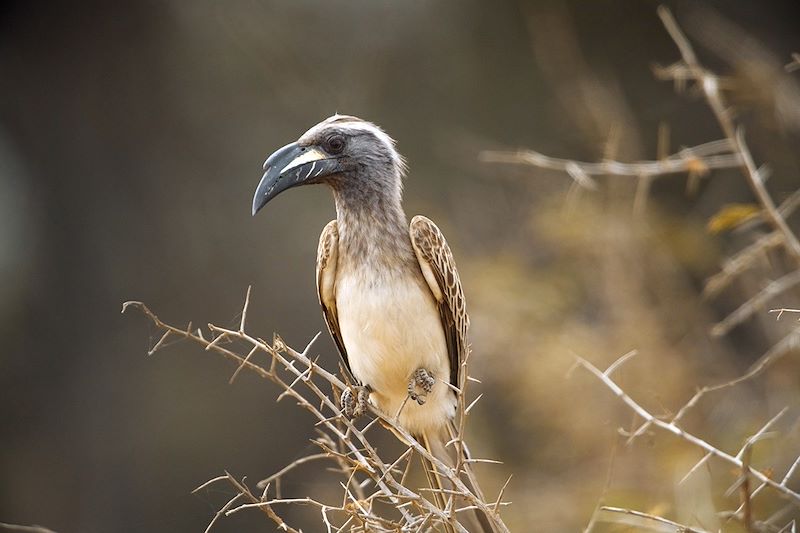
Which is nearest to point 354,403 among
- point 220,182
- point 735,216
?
point 735,216

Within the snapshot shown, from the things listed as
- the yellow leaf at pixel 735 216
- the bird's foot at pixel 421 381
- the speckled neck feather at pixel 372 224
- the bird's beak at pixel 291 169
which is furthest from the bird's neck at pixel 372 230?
the yellow leaf at pixel 735 216

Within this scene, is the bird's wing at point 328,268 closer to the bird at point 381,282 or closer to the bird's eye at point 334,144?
the bird at point 381,282

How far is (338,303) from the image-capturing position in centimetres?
394

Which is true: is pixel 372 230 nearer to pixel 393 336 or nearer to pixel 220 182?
pixel 393 336

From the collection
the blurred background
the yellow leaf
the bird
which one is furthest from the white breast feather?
the blurred background

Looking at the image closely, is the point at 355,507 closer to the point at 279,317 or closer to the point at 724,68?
the point at 724,68

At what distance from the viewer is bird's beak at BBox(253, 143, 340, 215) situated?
11.8 ft

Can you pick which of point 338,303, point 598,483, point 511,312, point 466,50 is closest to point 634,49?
point 466,50

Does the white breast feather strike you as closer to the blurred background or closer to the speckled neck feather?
the speckled neck feather

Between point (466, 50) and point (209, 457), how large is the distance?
4530 millimetres

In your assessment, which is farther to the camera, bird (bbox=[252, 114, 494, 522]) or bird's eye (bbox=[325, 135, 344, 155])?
bird's eye (bbox=[325, 135, 344, 155])

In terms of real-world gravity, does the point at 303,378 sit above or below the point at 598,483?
above

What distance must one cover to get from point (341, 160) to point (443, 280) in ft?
1.87

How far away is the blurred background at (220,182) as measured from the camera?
8.17 metres
